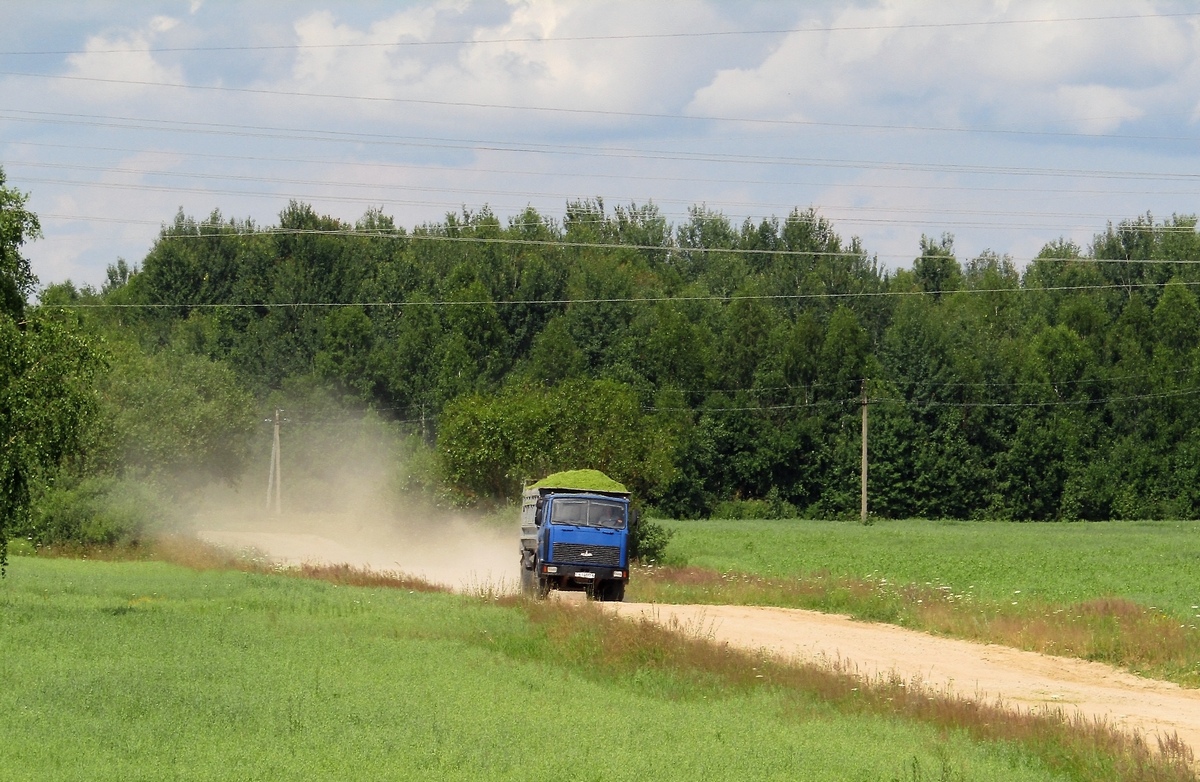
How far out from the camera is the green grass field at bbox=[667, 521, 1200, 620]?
128 feet

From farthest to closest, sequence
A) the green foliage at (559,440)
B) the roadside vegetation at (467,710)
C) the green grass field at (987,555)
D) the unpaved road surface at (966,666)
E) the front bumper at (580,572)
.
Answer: the green foliage at (559,440), the green grass field at (987,555), the front bumper at (580,572), the unpaved road surface at (966,666), the roadside vegetation at (467,710)

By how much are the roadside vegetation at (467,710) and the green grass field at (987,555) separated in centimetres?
1412

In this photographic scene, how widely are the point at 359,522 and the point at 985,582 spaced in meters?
49.6

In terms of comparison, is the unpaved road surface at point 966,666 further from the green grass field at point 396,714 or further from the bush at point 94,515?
the bush at point 94,515

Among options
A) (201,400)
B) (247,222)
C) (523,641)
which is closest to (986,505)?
(201,400)

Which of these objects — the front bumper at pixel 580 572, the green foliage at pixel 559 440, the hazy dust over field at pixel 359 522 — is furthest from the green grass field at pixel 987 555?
the front bumper at pixel 580 572

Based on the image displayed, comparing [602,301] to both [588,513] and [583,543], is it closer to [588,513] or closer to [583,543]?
[588,513]

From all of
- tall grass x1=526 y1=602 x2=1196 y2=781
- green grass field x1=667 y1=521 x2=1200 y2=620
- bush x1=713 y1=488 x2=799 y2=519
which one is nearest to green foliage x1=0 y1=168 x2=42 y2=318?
tall grass x1=526 y1=602 x2=1196 y2=781

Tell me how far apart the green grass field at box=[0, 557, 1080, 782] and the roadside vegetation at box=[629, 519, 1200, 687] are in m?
9.66

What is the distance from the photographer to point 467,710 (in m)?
17.1

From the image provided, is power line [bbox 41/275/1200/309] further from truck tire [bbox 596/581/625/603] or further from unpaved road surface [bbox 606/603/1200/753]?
unpaved road surface [bbox 606/603/1200/753]

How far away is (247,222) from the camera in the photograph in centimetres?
12875

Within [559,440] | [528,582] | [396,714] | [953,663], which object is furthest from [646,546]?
[396,714]

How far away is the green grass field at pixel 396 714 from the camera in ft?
45.5
